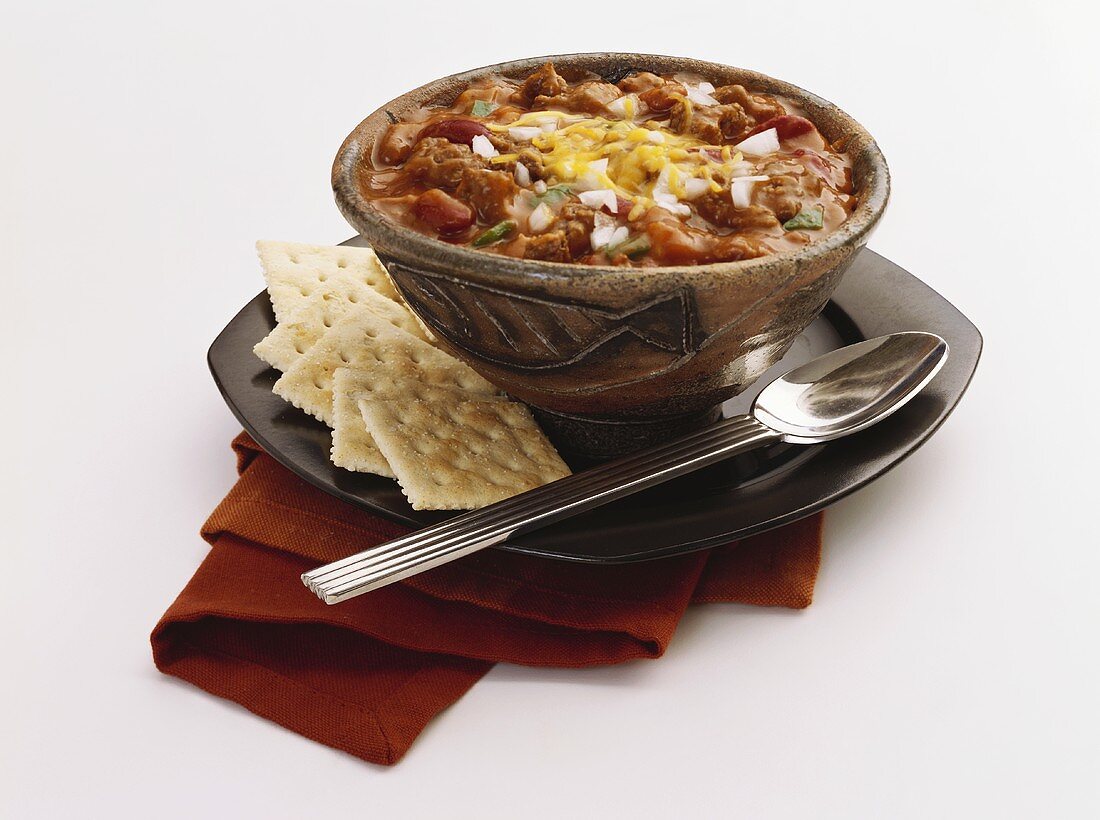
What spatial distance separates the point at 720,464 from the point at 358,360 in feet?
3.44

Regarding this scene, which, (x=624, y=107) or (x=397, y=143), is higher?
(x=624, y=107)

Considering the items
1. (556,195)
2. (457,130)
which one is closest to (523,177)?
(556,195)

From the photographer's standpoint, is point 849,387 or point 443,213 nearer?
point 443,213

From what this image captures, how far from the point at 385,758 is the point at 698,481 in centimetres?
102

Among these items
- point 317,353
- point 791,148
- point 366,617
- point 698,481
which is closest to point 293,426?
point 317,353

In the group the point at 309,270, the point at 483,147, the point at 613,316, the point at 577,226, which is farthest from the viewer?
the point at 309,270

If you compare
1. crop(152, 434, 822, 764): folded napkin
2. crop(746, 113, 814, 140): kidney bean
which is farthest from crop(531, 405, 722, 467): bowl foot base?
crop(746, 113, 814, 140): kidney bean

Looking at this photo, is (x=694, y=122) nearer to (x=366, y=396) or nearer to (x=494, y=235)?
(x=494, y=235)

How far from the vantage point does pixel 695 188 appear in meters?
3.07

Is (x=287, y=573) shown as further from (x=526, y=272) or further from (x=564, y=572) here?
(x=526, y=272)

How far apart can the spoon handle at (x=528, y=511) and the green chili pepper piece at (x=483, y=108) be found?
3.79 ft

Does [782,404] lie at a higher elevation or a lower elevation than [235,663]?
higher

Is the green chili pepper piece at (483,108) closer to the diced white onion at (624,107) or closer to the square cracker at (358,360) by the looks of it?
the diced white onion at (624,107)

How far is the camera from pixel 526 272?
8.98ft
